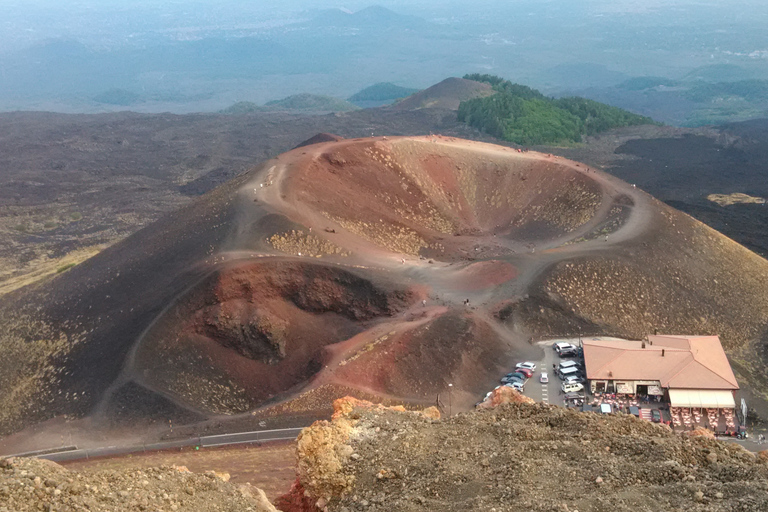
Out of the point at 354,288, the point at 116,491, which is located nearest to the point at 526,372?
the point at 354,288

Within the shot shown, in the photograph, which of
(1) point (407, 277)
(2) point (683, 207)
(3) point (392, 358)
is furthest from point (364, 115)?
(3) point (392, 358)

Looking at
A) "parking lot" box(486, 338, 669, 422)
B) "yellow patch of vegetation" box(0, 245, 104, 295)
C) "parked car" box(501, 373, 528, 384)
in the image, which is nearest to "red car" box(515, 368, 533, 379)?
"parking lot" box(486, 338, 669, 422)

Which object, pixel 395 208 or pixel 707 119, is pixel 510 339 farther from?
pixel 707 119

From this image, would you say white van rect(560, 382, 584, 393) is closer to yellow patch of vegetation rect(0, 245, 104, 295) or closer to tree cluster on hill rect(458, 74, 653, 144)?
yellow patch of vegetation rect(0, 245, 104, 295)

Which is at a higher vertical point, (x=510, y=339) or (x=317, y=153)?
(x=317, y=153)

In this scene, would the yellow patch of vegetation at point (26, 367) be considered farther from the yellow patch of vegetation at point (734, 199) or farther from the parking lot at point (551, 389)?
the yellow patch of vegetation at point (734, 199)

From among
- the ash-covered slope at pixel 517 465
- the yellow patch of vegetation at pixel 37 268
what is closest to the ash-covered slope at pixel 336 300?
the yellow patch of vegetation at pixel 37 268

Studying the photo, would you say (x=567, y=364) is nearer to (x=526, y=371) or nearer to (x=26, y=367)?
(x=526, y=371)
